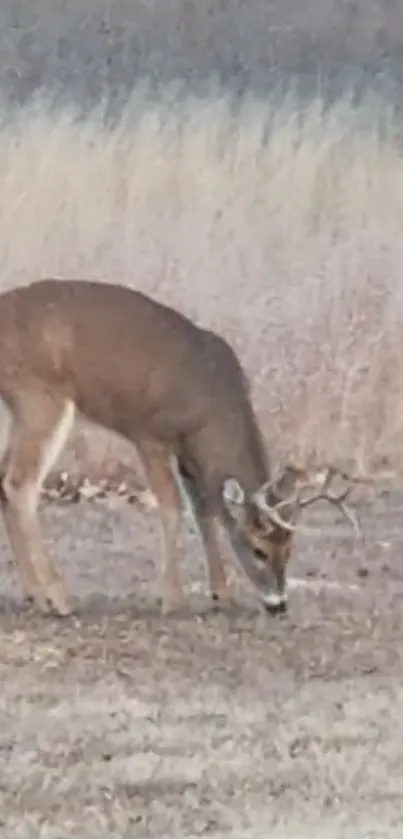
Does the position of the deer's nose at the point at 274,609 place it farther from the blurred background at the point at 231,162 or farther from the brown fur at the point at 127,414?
the blurred background at the point at 231,162

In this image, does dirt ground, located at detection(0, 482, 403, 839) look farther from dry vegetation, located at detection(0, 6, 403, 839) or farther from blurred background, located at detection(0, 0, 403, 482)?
blurred background, located at detection(0, 0, 403, 482)

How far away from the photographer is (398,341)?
261 centimetres

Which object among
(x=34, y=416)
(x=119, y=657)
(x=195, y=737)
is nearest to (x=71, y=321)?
(x=34, y=416)

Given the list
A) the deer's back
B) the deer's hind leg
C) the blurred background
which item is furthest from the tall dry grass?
the deer's hind leg

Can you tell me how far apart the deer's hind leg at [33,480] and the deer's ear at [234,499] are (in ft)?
0.73

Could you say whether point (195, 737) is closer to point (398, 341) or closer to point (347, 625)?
point (347, 625)

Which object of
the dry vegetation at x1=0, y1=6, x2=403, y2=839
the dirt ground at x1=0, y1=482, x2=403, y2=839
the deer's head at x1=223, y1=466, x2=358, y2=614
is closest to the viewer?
the dirt ground at x1=0, y1=482, x2=403, y2=839

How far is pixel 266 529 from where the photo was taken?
2238 millimetres

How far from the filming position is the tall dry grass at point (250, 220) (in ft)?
8.29

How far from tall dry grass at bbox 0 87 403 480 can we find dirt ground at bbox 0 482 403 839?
0.20m

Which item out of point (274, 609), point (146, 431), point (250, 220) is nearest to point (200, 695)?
point (274, 609)

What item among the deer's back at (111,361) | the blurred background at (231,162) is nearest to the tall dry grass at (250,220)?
the blurred background at (231,162)

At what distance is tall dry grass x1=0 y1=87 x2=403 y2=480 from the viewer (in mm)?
2527

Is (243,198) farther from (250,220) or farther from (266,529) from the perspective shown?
(266,529)
